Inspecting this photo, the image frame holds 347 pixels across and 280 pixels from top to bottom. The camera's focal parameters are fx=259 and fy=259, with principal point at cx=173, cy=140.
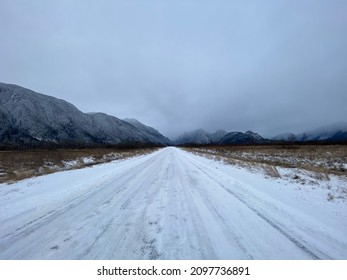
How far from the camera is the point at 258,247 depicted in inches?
168

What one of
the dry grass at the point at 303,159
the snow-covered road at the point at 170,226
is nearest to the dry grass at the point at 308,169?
the dry grass at the point at 303,159

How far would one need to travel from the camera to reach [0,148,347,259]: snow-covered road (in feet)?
13.6

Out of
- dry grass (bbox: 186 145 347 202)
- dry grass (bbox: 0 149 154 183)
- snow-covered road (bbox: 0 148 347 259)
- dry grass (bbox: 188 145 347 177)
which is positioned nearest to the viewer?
snow-covered road (bbox: 0 148 347 259)

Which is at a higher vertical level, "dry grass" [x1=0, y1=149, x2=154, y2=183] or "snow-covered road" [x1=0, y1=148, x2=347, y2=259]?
"dry grass" [x1=0, y1=149, x2=154, y2=183]

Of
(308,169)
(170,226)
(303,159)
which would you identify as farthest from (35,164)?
(303,159)

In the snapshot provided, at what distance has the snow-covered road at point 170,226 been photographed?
13.6 ft

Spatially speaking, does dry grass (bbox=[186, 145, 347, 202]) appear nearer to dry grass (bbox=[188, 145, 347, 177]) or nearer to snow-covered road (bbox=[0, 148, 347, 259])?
dry grass (bbox=[188, 145, 347, 177])

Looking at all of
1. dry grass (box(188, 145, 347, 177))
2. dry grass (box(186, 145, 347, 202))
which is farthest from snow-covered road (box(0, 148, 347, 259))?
dry grass (box(188, 145, 347, 177))

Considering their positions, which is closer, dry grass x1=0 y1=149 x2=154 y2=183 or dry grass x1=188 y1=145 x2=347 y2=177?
dry grass x1=0 y1=149 x2=154 y2=183

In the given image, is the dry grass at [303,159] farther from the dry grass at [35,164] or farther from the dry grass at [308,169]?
the dry grass at [35,164]

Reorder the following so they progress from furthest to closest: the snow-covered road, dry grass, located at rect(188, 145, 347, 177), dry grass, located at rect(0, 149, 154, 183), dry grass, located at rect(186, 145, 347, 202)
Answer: dry grass, located at rect(188, 145, 347, 177) < dry grass, located at rect(0, 149, 154, 183) < dry grass, located at rect(186, 145, 347, 202) < the snow-covered road
